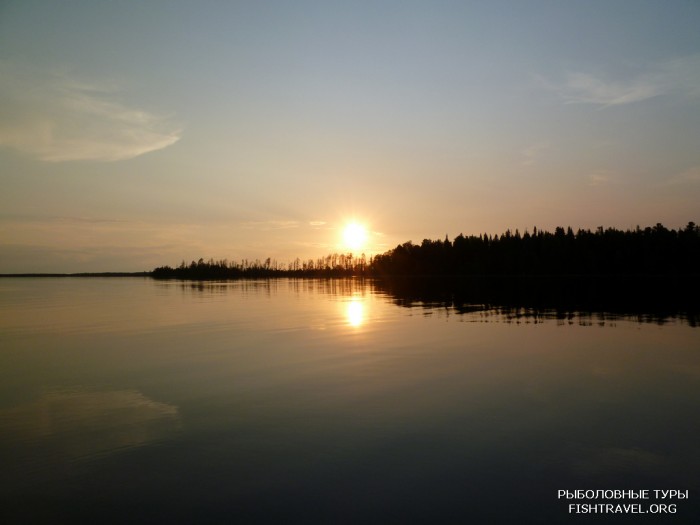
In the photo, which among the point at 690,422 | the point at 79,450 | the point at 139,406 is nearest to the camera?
the point at 79,450

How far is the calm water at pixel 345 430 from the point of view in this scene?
28.9 feet

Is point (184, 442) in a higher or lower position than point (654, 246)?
lower

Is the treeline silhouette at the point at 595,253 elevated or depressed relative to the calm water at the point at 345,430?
elevated

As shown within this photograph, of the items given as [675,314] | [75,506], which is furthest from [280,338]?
[675,314]

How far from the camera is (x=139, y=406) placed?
1492 cm

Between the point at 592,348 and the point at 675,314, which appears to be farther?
the point at 675,314

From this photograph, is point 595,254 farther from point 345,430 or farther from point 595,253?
point 345,430

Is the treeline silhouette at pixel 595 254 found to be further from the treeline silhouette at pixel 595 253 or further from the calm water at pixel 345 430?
the calm water at pixel 345 430

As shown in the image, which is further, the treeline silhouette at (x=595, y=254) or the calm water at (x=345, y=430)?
the treeline silhouette at (x=595, y=254)

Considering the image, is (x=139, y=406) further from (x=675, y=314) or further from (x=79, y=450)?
(x=675, y=314)

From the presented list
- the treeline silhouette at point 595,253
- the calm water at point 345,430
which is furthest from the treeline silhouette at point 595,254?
the calm water at point 345,430

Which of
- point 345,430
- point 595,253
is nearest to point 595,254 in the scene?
point 595,253

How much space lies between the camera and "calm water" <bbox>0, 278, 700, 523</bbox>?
8820 mm

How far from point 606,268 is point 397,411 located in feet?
548
